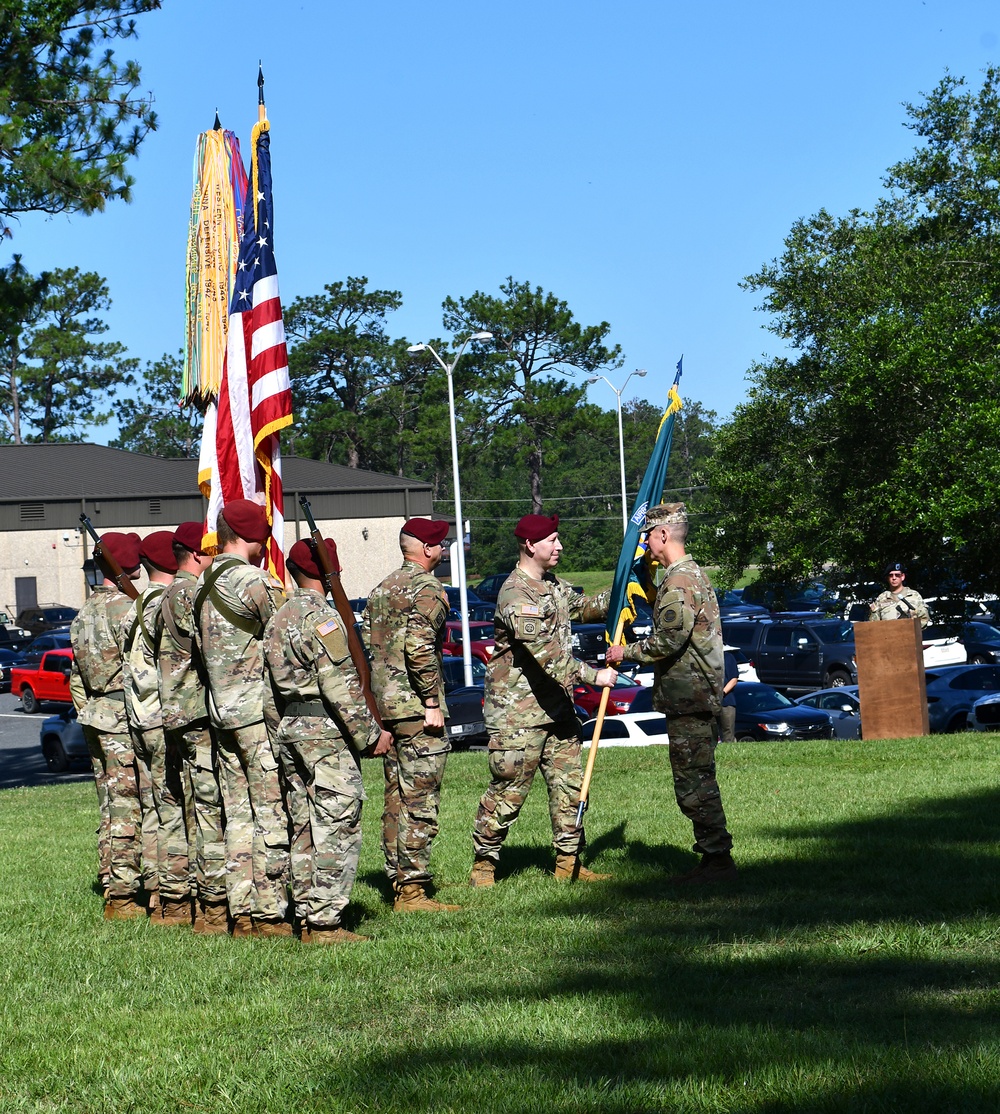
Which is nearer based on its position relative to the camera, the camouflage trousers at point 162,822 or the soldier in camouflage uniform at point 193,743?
the soldier in camouflage uniform at point 193,743

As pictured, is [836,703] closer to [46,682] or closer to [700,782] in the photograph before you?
[700,782]

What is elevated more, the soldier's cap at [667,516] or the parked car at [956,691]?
the soldier's cap at [667,516]

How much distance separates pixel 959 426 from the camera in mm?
20672

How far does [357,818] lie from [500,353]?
67.6m

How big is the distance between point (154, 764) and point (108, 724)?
0.65 metres

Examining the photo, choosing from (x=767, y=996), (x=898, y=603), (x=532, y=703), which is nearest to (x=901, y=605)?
(x=898, y=603)

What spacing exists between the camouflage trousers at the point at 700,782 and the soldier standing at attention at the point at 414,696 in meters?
1.37

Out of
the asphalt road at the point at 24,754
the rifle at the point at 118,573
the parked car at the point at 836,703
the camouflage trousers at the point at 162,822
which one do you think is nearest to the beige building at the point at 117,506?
the asphalt road at the point at 24,754

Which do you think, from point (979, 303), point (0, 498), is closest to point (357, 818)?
point (979, 303)

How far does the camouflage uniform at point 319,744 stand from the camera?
7.09m

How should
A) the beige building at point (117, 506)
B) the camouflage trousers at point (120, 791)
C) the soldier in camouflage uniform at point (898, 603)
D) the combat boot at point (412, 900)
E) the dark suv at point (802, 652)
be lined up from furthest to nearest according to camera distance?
the beige building at point (117, 506), the dark suv at point (802, 652), the soldier in camouflage uniform at point (898, 603), the camouflage trousers at point (120, 791), the combat boot at point (412, 900)

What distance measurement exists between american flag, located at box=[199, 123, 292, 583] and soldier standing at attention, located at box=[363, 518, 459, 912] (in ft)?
3.30

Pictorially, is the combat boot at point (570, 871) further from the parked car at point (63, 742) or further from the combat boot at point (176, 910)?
the parked car at point (63, 742)

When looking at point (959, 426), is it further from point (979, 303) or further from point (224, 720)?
point (224, 720)
